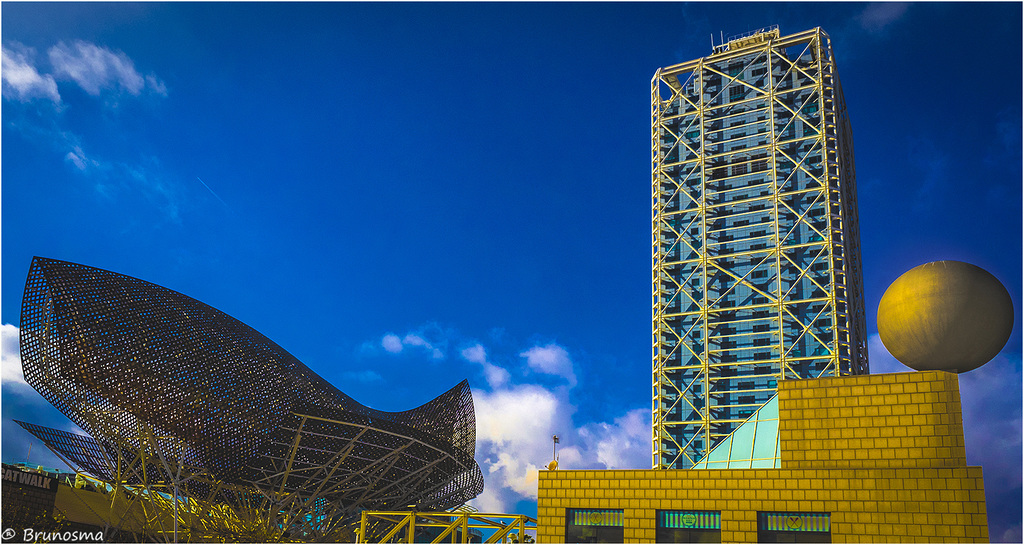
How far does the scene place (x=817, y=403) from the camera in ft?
83.4

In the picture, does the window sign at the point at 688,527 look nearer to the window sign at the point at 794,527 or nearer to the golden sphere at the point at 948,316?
the window sign at the point at 794,527

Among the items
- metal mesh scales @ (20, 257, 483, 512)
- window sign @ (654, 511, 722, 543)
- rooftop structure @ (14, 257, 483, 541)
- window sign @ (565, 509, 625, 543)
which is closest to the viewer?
window sign @ (654, 511, 722, 543)

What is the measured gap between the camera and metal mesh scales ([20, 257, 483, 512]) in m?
39.4

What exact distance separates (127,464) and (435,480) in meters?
19.0

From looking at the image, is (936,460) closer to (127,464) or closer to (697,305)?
(127,464)

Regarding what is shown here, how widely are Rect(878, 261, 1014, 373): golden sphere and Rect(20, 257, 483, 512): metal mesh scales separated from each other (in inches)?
1090

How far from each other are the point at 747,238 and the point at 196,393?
246ft

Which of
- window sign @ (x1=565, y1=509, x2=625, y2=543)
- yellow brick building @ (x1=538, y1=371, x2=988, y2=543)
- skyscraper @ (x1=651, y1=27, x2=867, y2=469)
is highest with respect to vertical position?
skyscraper @ (x1=651, y1=27, x2=867, y2=469)

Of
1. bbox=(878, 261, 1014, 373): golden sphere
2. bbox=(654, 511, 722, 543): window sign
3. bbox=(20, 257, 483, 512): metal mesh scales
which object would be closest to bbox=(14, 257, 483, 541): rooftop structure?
bbox=(20, 257, 483, 512): metal mesh scales

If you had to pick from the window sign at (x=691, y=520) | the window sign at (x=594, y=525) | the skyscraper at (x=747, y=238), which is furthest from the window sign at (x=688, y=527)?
the skyscraper at (x=747, y=238)

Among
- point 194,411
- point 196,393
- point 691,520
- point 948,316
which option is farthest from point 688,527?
point 196,393

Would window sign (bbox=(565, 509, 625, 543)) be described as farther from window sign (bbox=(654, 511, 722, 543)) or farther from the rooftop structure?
the rooftop structure

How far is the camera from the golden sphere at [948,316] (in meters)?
22.6

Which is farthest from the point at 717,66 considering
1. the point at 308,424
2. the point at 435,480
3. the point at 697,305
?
the point at 308,424
